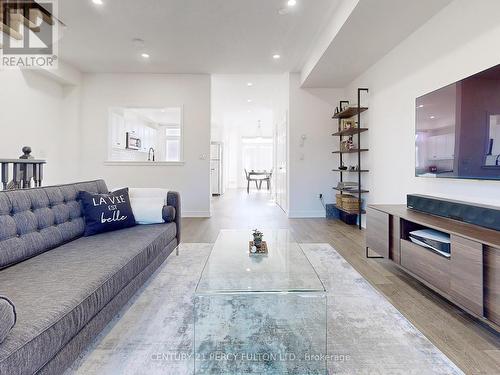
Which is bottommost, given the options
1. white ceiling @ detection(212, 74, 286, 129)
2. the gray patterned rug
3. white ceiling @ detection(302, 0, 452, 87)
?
the gray patterned rug

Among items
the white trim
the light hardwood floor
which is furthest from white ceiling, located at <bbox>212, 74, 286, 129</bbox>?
the light hardwood floor

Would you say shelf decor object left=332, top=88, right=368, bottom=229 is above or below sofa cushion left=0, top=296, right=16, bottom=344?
above

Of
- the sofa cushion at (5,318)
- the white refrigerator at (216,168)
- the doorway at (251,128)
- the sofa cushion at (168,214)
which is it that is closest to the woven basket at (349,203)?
the doorway at (251,128)

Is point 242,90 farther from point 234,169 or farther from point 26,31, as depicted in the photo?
point 234,169

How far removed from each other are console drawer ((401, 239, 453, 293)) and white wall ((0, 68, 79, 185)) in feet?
16.6

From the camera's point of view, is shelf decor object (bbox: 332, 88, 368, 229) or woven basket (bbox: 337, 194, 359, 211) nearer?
shelf decor object (bbox: 332, 88, 368, 229)

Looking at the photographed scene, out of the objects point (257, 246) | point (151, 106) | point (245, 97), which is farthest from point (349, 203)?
point (245, 97)

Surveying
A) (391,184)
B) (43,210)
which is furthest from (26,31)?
(391,184)

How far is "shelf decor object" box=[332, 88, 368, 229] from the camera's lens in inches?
163

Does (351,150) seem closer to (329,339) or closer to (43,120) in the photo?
(329,339)

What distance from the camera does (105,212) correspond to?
2.14 meters

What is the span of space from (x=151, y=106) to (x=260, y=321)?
4691mm

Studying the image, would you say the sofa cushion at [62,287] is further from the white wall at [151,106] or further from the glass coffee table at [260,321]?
the white wall at [151,106]

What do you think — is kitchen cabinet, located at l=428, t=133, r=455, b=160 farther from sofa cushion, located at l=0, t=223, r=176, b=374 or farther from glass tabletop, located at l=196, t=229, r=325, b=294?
sofa cushion, located at l=0, t=223, r=176, b=374
